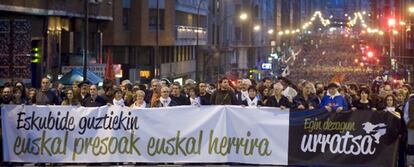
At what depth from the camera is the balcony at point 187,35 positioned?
6625 centimetres

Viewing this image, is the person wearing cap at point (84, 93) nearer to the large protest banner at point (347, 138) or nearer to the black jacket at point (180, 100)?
the black jacket at point (180, 100)

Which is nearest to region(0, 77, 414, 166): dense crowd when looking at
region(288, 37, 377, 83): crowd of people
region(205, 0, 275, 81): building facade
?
region(288, 37, 377, 83): crowd of people

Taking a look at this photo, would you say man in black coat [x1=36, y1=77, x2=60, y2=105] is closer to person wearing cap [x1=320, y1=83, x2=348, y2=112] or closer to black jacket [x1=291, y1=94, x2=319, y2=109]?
black jacket [x1=291, y1=94, x2=319, y2=109]

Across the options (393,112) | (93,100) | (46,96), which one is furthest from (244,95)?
(46,96)

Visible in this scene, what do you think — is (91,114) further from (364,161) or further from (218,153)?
(364,161)

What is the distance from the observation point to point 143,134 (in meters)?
15.9

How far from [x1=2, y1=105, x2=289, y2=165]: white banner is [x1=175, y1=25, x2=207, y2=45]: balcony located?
162ft

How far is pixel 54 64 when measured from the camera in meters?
42.9

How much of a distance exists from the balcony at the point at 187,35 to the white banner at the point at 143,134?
162 feet

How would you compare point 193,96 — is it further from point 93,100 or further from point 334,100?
point 334,100

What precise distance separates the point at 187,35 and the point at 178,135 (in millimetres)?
54901

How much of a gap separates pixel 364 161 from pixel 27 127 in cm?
576

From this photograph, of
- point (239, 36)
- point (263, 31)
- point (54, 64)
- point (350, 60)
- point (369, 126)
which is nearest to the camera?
point (369, 126)

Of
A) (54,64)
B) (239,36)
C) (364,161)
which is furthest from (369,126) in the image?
(239,36)
